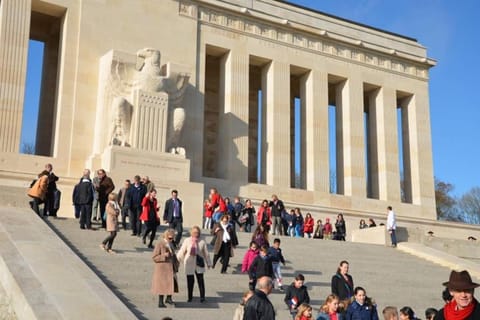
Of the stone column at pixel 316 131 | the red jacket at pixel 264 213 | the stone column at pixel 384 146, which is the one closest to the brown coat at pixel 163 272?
the red jacket at pixel 264 213

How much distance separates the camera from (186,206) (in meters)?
21.8

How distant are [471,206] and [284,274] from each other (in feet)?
185

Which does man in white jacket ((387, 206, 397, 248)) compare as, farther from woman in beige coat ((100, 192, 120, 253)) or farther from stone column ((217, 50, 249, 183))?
woman in beige coat ((100, 192, 120, 253))

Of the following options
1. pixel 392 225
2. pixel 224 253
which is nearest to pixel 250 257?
pixel 224 253

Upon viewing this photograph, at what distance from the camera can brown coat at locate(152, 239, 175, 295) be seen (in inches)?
396

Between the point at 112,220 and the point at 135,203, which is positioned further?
the point at 135,203

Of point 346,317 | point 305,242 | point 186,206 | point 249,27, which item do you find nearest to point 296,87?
point 249,27

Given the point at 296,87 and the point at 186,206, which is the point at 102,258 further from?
the point at 296,87

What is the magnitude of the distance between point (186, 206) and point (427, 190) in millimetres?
16195

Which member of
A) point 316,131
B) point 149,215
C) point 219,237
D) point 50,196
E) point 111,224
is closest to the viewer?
point 111,224

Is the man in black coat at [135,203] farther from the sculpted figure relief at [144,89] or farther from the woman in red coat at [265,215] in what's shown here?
the sculpted figure relief at [144,89]

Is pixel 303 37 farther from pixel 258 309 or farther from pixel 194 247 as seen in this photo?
pixel 258 309

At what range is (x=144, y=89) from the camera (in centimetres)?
2306

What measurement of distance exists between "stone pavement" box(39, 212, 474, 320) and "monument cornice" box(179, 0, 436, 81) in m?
13.2
